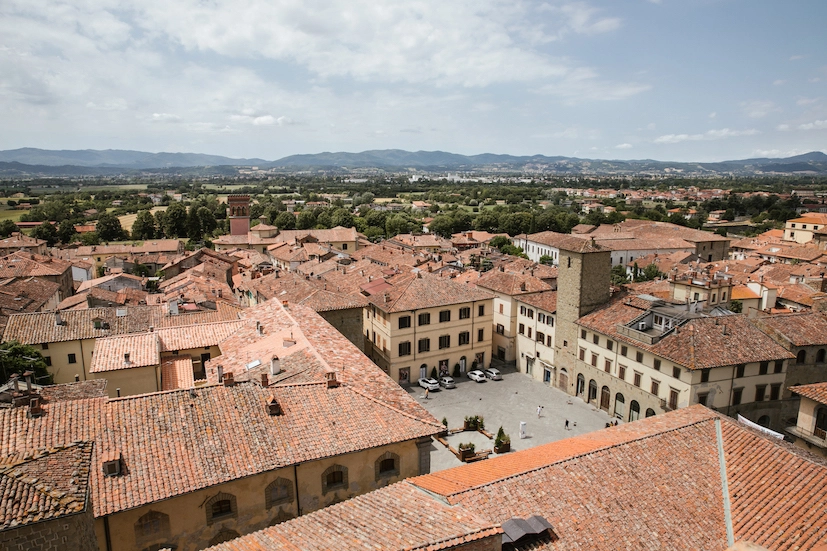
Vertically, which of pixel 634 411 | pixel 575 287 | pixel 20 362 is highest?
pixel 575 287

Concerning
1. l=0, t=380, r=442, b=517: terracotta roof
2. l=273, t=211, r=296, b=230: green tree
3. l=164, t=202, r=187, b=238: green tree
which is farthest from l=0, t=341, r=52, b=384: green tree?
l=164, t=202, r=187, b=238: green tree

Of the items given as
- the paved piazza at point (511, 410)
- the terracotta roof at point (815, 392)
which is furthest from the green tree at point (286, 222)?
the terracotta roof at point (815, 392)

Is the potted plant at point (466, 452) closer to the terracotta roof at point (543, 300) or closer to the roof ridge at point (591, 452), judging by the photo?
the roof ridge at point (591, 452)

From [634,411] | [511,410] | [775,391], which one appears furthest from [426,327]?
[775,391]

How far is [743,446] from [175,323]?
3356cm

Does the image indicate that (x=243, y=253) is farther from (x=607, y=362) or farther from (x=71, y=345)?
(x=607, y=362)

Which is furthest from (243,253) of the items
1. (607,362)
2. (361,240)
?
(607,362)

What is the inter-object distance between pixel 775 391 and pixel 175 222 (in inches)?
5398

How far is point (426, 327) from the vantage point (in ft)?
145

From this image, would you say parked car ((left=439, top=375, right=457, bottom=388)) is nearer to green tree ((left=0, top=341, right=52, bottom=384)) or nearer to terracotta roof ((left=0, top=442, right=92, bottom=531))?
green tree ((left=0, top=341, right=52, bottom=384))

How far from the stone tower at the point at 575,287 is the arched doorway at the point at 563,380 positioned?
448mm

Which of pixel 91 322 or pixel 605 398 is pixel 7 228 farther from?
pixel 605 398

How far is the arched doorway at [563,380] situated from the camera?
141ft

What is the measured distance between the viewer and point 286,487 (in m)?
18.2
